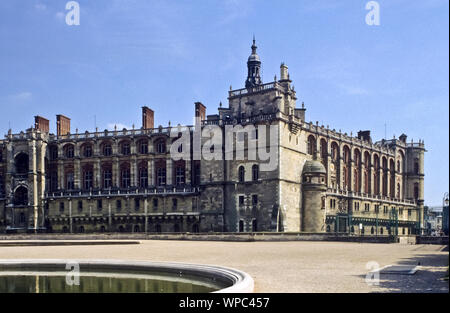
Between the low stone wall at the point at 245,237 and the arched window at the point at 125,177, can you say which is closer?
the low stone wall at the point at 245,237

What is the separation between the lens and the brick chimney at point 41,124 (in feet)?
226

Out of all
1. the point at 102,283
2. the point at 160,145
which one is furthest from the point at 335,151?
the point at 102,283

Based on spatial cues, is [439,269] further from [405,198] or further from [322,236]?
[405,198]

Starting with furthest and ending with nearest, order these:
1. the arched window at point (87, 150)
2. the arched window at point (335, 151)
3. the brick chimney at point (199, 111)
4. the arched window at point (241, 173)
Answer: the arched window at point (87, 150), the arched window at point (335, 151), the brick chimney at point (199, 111), the arched window at point (241, 173)

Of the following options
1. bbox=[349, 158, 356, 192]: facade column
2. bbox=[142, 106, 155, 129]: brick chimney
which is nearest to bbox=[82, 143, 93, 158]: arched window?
bbox=[142, 106, 155, 129]: brick chimney

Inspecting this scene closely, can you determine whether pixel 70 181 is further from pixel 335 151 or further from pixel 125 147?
pixel 335 151

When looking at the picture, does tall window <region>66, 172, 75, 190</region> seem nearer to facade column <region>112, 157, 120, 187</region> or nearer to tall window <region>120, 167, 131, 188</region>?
facade column <region>112, 157, 120, 187</region>

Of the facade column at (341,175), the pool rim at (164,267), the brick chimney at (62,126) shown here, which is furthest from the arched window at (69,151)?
the pool rim at (164,267)

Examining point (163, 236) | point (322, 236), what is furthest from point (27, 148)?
point (322, 236)

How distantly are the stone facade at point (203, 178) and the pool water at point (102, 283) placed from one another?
113ft

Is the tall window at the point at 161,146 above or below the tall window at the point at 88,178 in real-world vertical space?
above

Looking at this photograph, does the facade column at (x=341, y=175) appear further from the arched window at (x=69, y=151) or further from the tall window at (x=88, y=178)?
the arched window at (x=69, y=151)
